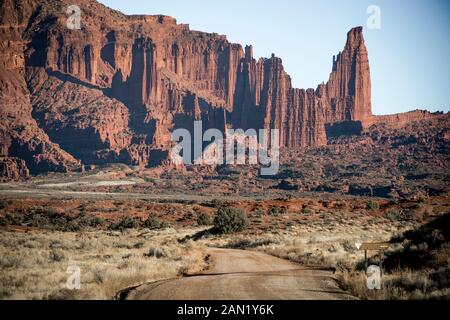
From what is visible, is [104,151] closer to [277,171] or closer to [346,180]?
[277,171]

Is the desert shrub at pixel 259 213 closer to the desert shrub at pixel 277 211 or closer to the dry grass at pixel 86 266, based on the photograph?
the desert shrub at pixel 277 211

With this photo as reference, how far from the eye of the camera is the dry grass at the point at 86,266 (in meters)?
17.2

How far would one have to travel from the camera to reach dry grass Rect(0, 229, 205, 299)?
17.2m

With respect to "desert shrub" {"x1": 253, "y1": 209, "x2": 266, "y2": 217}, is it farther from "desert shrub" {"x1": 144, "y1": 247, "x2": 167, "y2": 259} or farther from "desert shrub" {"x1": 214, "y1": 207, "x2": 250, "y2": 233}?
"desert shrub" {"x1": 144, "y1": 247, "x2": 167, "y2": 259}

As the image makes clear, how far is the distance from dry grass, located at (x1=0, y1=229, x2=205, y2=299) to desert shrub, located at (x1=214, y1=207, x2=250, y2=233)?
37.2 ft

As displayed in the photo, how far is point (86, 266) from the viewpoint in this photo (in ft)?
76.7

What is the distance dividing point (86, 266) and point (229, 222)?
24.0m

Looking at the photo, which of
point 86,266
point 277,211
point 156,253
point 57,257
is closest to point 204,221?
point 277,211

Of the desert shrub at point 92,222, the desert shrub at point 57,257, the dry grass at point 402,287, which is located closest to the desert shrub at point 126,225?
the desert shrub at point 92,222
